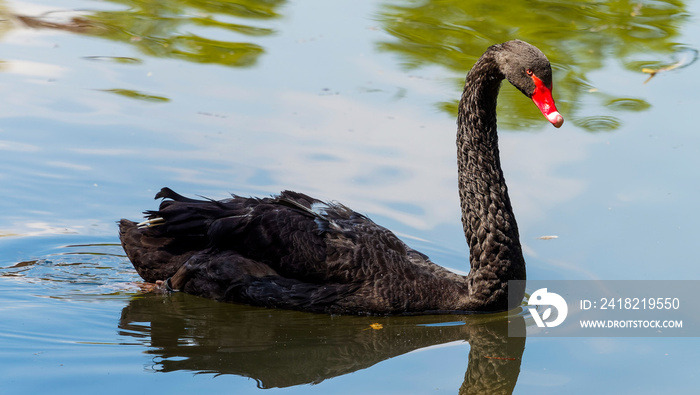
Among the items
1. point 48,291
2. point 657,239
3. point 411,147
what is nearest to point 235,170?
point 411,147

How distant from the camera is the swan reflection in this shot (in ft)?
16.3

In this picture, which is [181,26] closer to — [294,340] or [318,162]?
[318,162]

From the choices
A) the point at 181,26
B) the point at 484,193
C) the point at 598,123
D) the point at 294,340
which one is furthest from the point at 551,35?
the point at 294,340

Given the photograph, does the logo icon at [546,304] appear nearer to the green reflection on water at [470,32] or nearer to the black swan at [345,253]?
the black swan at [345,253]

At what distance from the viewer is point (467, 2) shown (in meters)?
12.3

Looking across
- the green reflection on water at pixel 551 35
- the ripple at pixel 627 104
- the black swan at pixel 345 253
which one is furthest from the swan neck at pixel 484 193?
the ripple at pixel 627 104

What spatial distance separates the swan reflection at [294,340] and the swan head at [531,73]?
1.34m

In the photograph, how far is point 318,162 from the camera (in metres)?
7.79

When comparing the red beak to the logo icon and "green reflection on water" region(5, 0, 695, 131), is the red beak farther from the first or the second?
"green reflection on water" region(5, 0, 695, 131)

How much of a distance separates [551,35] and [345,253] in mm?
6351

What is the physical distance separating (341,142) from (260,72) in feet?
6.61

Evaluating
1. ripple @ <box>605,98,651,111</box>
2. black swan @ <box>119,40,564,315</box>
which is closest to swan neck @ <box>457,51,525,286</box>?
black swan @ <box>119,40,564,315</box>

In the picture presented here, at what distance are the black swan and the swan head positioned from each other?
6.1 inches

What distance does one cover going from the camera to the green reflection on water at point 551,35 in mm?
9695
